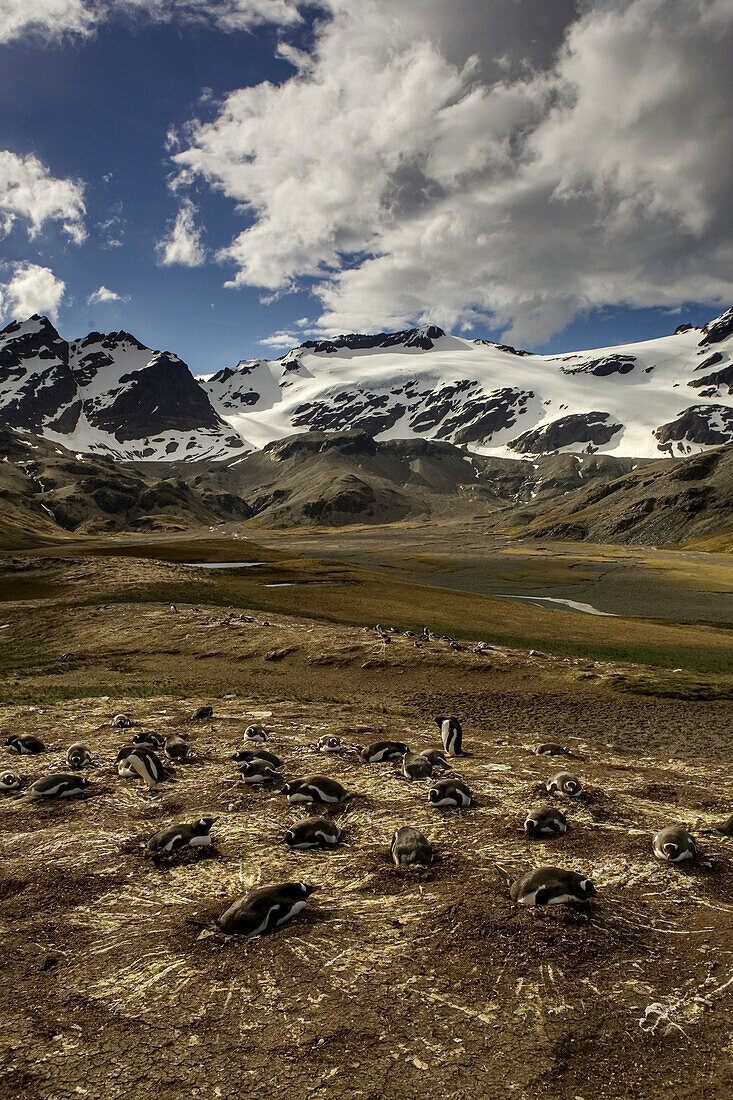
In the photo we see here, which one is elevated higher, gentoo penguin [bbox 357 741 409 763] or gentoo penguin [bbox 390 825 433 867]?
gentoo penguin [bbox 390 825 433 867]

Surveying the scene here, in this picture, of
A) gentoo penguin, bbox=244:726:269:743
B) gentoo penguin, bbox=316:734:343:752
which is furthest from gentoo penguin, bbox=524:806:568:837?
gentoo penguin, bbox=244:726:269:743

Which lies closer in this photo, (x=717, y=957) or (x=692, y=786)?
(x=717, y=957)

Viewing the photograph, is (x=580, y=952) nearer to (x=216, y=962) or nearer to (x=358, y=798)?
(x=216, y=962)

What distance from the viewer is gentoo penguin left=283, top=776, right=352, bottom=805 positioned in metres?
11.5

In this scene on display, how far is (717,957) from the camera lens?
7.13 metres

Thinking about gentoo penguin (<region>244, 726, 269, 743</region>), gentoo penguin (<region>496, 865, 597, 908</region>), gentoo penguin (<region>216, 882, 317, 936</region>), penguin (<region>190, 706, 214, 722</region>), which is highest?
gentoo penguin (<region>496, 865, 597, 908</region>)

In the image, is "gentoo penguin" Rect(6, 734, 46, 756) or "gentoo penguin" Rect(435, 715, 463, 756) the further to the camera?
"gentoo penguin" Rect(435, 715, 463, 756)

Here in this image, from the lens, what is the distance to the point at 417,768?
12898 millimetres

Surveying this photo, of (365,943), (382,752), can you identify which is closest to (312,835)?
(365,943)

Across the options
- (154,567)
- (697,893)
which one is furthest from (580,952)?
(154,567)

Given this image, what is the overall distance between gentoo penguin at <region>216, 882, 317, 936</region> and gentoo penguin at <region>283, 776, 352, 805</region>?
3297mm

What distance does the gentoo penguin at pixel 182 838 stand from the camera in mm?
9727

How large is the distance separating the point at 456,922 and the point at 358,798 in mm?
4298

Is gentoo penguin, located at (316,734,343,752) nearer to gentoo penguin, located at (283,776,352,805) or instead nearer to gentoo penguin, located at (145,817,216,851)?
gentoo penguin, located at (283,776,352,805)
